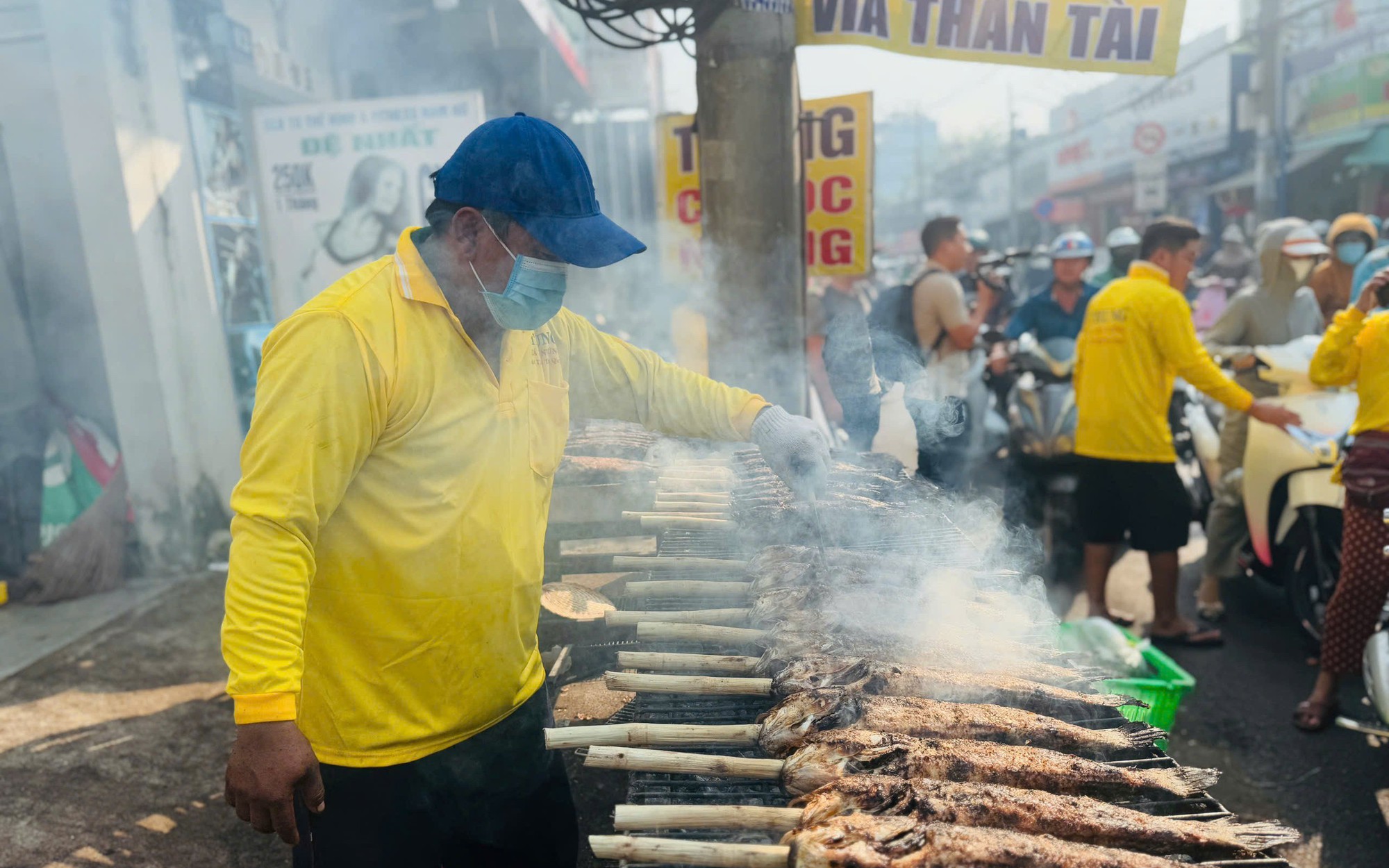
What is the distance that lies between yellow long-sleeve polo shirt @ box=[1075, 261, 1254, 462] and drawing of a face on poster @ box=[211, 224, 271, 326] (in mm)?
6415

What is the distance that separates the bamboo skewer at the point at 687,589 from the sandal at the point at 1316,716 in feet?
11.2

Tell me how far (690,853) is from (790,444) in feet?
4.75

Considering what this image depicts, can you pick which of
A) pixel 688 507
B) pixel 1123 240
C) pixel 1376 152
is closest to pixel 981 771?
pixel 688 507

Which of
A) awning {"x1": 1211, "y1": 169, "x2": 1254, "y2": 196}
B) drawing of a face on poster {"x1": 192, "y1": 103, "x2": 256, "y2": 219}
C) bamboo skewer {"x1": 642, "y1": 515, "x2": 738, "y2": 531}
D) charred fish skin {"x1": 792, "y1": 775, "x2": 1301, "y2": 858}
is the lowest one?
charred fish skin {"x1": 792, "y1": 775, "x2": 1301, "y2": 858}

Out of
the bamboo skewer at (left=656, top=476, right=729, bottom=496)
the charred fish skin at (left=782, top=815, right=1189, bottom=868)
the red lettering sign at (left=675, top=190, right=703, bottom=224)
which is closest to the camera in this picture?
the charred fish skin at (left=782, top=815, right=1189, bottom=868)

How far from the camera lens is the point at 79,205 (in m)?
6.14

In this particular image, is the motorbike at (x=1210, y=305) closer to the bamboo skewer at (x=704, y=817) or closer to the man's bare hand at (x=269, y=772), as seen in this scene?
the bamboo skewer at (x=704, y=817)

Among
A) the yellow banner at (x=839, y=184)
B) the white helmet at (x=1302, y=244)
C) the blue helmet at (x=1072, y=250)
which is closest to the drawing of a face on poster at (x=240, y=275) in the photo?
the yellow banner at (x=839, y=184)

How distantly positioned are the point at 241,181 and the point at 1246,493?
7865mm

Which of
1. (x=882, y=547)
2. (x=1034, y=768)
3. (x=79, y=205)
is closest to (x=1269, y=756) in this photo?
(x=882, y=547)

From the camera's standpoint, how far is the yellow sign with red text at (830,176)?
20.0ft

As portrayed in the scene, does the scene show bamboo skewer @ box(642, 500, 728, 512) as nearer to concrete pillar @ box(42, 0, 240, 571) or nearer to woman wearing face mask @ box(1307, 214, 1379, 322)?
concrete pillar @ box(42, 0, 240, 571)

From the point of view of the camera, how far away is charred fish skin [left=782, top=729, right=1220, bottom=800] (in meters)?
2.03

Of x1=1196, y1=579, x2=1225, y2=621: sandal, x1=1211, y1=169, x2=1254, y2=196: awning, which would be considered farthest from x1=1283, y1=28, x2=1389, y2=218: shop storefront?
x1=1196, y1=579, x2=1225, y2=621: sandal
